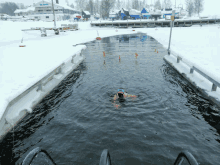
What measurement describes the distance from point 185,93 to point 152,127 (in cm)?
452

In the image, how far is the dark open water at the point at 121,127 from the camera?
17.5 ft

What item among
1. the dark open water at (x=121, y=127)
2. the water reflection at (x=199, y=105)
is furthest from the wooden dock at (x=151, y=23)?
the dark open water at (x=121, y=127)

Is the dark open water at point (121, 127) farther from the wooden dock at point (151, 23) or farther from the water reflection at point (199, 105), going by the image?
the wooden dock at point (151, 23)

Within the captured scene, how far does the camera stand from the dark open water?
5.34 metres

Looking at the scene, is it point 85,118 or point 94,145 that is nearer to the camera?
point 94,145

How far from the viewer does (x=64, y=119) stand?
750 cm

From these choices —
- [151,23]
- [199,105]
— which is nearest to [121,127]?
[199,105]

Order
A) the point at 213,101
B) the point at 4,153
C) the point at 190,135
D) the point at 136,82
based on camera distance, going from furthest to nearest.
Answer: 1. the point at 136,82
2. the point at 213,101
3. the point at 190,135
4. the point at 4,153

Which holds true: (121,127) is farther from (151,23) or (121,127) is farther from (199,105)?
(151,23)

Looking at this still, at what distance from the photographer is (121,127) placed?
6766 millimetres

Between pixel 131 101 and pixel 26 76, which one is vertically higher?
pixel 26 76

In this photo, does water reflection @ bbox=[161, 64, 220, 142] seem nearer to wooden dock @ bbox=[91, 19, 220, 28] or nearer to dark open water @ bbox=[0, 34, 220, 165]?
dark open water @ bbox=[0, 34, 220, 165]

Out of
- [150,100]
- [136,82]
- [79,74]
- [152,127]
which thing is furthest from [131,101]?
[79,74]

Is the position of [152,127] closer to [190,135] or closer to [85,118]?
[190,135]
